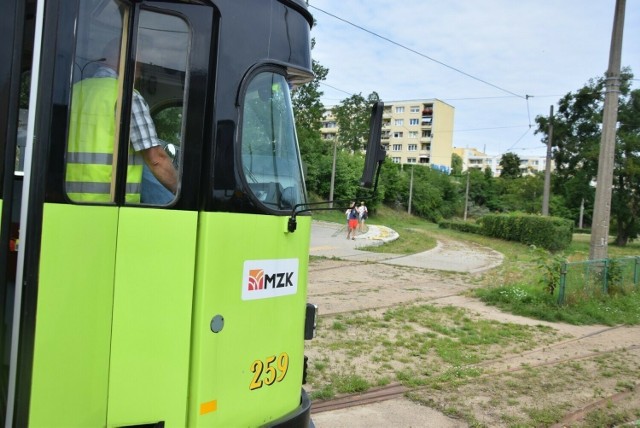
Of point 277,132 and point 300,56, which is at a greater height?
point 300,56

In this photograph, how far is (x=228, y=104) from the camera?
2400mm

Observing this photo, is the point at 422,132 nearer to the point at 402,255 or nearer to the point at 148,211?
the point at 402,255

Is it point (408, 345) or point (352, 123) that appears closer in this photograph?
point (408, 345)

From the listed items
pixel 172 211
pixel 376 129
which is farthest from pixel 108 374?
pixel 376 129

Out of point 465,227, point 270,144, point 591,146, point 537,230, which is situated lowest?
point 465,227

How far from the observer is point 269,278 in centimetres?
260

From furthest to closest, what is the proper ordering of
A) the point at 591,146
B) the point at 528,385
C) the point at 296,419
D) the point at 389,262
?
the point at 591,146 < the point at 389,262 < the point at 528,385 < the point at 296,419

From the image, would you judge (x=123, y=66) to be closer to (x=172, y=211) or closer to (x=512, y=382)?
(x=172, y=211)

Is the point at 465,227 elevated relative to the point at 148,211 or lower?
lower

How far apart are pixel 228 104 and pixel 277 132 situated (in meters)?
0.38

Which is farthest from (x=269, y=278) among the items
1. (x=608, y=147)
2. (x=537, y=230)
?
(x=537, y=230)

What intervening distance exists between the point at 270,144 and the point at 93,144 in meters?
0.88

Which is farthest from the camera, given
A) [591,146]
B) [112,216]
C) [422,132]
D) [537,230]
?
[422,132]

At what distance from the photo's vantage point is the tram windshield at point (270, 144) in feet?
8.32
